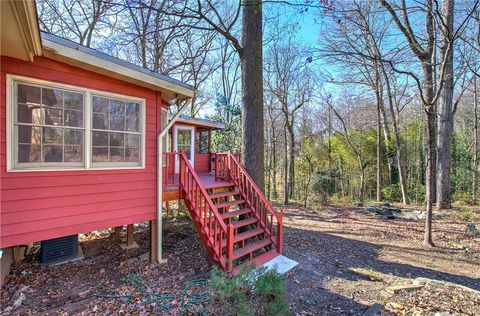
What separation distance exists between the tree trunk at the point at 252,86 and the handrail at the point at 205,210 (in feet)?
4.75

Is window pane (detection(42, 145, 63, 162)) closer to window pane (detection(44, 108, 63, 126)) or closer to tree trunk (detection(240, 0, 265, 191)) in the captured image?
window pane (detection(44, 108, 63, 126))

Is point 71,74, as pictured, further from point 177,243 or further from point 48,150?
point 177,243

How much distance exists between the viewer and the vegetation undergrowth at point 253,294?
8.87 ft

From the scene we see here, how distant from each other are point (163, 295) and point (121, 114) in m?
2.82

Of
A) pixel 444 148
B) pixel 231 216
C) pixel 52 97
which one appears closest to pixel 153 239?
pixel 231 216

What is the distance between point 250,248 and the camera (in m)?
4.72

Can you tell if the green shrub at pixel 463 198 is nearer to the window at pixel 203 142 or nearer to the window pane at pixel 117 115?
the window at pixel 203 142

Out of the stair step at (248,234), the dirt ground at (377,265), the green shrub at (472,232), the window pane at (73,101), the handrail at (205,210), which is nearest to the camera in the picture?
the dirt ground at (377,265)

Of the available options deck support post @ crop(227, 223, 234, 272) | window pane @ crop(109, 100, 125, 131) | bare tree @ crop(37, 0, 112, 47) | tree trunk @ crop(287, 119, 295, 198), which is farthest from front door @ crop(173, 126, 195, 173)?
tree trunk @ crop(287, 119, 295, 198)

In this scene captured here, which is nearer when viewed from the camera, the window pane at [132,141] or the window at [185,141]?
the window pane at [132,141]

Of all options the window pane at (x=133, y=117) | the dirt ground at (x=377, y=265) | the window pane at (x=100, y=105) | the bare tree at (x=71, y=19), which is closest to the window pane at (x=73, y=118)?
the window pane at (x=100, y=105)

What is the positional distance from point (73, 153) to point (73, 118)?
19.7 inches

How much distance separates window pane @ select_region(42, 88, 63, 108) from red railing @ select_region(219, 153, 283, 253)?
338 centimetres

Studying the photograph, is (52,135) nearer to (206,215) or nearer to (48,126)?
(48,126)
